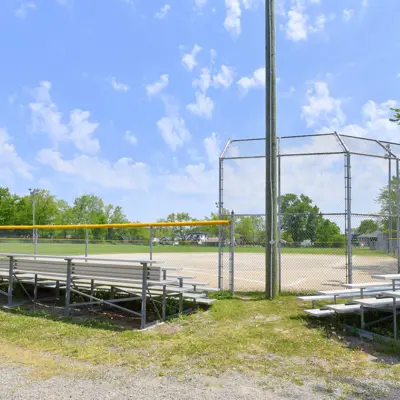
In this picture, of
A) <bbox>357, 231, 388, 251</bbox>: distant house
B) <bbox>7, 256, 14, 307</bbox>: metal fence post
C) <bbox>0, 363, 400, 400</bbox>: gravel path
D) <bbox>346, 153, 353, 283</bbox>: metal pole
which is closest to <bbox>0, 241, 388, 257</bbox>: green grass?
<bbox>357, 231, 388, 251</bbox>: distant house

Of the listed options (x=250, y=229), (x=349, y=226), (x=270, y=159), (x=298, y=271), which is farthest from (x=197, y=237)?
(x=298, y=271)

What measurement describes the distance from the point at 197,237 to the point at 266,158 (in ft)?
11.8

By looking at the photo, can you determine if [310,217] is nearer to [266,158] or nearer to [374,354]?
[266,158]

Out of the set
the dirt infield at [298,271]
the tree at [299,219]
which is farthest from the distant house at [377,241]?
the tree at [299,219]

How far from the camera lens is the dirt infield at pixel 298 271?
11.4 metres

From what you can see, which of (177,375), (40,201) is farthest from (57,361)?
(40,201)

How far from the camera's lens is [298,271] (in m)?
16.4

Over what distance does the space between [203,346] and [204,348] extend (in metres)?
0.09

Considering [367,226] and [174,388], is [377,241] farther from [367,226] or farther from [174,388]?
[174,388]

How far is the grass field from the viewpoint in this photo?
4371 mm

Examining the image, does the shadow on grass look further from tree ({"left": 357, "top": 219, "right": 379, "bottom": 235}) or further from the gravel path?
tree ({"left": 357, "top": 219, "right": 379, "bottom": 235})

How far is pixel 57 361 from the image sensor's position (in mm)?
4723

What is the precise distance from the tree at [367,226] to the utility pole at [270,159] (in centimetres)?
336

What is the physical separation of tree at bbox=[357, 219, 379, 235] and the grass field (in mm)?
4878
